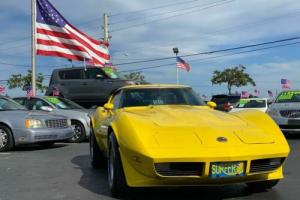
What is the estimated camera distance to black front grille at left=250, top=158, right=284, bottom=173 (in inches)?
214

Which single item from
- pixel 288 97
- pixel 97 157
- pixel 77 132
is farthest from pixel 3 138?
pixel 288 97

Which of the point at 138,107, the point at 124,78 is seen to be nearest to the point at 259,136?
the point at 138,107

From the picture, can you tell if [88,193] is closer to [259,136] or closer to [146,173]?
[146,173]

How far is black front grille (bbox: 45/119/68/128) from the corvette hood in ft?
20.6

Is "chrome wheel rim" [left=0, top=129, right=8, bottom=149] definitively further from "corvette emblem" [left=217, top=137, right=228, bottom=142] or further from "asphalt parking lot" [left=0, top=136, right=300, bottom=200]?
"corvette emblem" [left=217, top=137, right=228, bottom=142]

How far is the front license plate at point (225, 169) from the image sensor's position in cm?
523

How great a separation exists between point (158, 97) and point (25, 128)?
550 cm

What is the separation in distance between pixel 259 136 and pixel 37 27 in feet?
57.6

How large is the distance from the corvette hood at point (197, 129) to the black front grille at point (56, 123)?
20.6ft

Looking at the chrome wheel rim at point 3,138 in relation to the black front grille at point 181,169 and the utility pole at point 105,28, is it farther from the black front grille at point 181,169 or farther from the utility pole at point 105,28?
the utility pole at point 105,28

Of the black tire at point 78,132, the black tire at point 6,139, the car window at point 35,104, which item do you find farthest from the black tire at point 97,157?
the car window at point 35,104

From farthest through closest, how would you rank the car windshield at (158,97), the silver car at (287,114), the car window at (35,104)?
the car window at (35,104)
the silver car at (287,114)
the car windshield at (158,97)

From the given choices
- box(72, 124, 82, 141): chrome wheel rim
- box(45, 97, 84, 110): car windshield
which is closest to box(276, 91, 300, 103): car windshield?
box(72, 124, 82, 141): chrome wheel rim

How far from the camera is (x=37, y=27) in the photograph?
2183 cm
